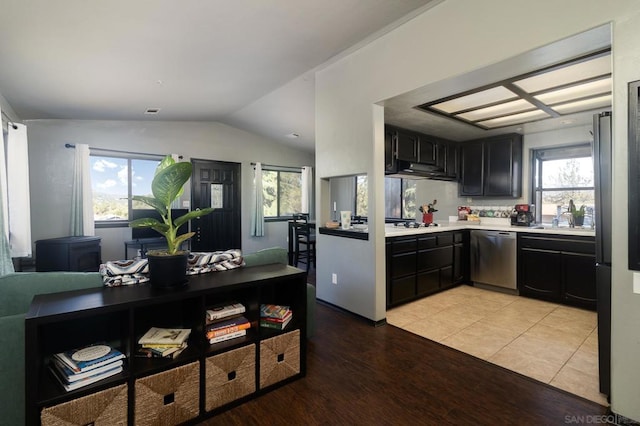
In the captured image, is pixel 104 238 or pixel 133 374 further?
pixel 104 238

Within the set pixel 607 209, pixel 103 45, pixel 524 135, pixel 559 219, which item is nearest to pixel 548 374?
pixel 607 209

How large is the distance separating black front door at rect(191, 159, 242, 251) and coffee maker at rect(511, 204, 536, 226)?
508 centimetres

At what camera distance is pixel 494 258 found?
407cm

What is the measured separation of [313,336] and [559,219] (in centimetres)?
393

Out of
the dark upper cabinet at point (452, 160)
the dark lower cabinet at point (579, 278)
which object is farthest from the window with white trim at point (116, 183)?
the dark lower cabinet at point (579, 278)

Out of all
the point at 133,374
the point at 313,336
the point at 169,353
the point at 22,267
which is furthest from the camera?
the point at 22,267

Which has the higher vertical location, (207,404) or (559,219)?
(559,219)

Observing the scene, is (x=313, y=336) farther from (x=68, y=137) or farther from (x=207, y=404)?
(x=68, y=137)

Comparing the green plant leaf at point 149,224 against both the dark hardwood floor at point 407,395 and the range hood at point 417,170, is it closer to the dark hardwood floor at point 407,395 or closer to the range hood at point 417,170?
the dark hardwood floor at point 407,395

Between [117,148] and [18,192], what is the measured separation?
6.26 ft

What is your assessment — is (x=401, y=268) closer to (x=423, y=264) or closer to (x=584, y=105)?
(x=423, y=264)

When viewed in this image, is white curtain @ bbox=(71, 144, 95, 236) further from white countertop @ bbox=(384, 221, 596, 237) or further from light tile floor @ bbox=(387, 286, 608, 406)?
light tile floor @ bbox=(387, 286, 608, 406)

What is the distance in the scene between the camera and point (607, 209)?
1783 millimetres

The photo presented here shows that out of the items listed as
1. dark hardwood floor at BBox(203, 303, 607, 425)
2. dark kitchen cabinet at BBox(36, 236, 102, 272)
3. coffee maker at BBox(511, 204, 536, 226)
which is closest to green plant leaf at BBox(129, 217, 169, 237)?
dark hardwood floor at BBox(203, 303, 607, 425)
